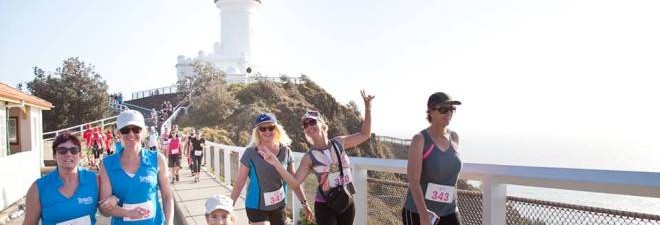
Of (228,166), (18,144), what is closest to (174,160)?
(228,166)

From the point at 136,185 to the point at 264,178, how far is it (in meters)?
1.03

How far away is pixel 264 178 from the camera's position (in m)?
4.37

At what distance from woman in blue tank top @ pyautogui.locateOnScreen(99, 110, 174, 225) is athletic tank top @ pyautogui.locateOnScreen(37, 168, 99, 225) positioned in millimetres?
81

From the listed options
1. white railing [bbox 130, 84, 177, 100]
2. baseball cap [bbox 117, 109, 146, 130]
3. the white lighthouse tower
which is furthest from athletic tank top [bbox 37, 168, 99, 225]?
the white lighthouse tower

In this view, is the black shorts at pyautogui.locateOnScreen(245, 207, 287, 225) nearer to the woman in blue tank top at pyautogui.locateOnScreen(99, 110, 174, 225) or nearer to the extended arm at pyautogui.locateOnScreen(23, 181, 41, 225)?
the woman in blue tank top at pyautogui.locateOnScreen(99, 110, 174, 225)

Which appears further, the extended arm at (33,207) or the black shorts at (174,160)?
the black shorts at (174,160)

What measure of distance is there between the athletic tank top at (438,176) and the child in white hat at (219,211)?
1399 mm

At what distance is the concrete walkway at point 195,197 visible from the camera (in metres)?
8.12

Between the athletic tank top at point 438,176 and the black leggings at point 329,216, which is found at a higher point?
the athletic tank top at point 438,176

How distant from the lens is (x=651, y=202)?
3.00 meters

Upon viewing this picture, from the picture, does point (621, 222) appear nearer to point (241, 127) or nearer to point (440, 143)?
point (440, 143)

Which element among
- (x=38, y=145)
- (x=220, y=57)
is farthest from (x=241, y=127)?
(x=220, y=57)

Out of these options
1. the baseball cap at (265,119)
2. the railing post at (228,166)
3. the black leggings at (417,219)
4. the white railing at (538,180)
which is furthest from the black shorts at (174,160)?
the black leggings at (417,219)

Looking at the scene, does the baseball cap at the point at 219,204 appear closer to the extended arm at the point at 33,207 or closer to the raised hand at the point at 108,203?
the raised hand at the point at 108,203
